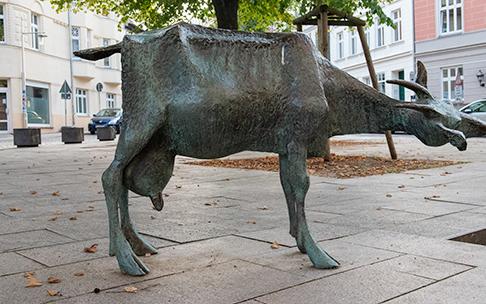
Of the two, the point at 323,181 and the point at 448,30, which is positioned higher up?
the point at 448,30

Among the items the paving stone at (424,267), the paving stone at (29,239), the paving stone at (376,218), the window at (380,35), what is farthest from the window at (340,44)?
the paving stone at (424,267)

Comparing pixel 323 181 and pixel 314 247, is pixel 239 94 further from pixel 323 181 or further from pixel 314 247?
pixel 323 181

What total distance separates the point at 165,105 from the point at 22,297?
1.36 metres

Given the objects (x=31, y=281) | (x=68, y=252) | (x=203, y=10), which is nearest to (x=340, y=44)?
(x=203, y=10)

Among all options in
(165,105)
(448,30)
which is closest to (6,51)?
(448,30)

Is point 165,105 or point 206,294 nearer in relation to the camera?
point 206,294

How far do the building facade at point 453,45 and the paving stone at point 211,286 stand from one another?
26.4 m

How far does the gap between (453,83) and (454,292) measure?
1105 inches

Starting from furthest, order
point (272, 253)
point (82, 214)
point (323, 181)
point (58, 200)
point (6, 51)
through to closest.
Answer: point (6, 51) < point (323, 181) < point (58, 200) < point (82, 214) < point (272, 253)

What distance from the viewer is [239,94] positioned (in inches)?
146

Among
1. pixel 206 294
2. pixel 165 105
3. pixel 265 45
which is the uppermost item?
pixel 265 45

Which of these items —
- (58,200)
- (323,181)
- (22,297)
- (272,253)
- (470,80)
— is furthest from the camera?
(470,80)

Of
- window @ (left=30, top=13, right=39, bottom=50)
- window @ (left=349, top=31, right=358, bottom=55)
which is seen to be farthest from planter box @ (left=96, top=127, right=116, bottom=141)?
window @ (left=349, top=31, right=358, bottom=55)

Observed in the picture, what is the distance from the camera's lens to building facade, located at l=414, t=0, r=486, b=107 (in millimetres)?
27766
